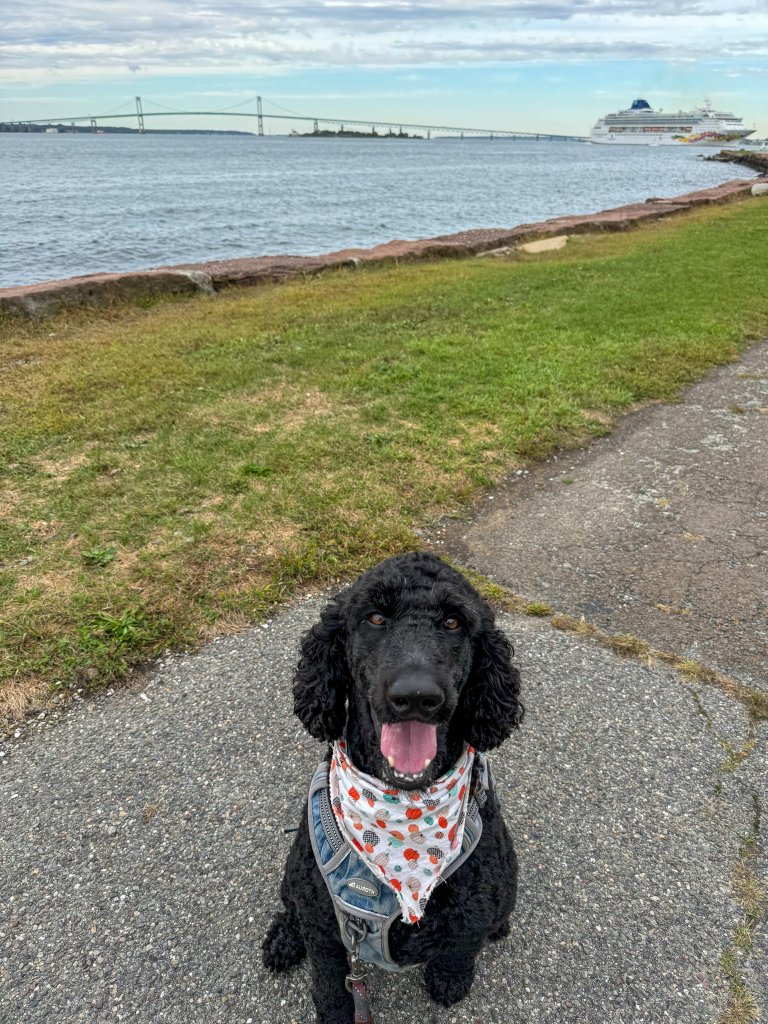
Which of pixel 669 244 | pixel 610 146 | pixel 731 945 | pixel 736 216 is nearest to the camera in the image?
pixel 731 945

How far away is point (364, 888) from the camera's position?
2.11 metres

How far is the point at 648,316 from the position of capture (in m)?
10.3

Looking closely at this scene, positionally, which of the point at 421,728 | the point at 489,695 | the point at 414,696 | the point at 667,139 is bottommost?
the point at 489,695

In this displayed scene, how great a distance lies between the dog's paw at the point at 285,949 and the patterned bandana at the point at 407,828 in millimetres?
522

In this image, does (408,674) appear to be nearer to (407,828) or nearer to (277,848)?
(407,828)

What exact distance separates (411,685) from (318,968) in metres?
1.20

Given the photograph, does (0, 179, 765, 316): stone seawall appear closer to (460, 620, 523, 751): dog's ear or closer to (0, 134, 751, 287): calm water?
(0, 134, 751, 287): calm water

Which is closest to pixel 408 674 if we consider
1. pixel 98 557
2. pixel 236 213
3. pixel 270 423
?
pixel 98 557

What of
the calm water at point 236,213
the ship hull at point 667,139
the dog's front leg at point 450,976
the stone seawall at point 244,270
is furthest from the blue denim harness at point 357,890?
the ship hull at point 667,139

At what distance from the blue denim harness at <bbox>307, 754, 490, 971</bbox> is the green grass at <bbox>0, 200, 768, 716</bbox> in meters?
1.99

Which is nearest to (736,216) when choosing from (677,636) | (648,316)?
(648,316)

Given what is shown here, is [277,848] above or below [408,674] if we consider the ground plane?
below

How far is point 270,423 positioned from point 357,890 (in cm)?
530

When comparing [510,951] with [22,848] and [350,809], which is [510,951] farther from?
[22,848]
